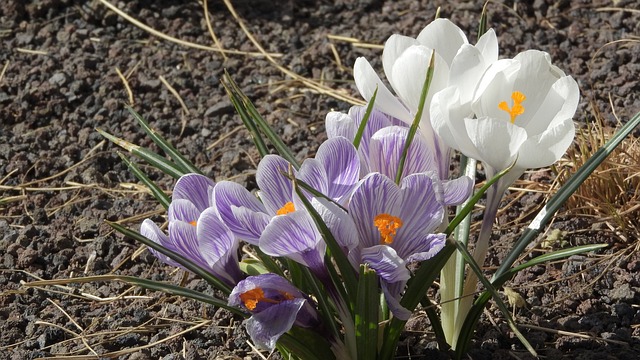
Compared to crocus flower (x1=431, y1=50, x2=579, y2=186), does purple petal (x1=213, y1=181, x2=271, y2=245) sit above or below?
below

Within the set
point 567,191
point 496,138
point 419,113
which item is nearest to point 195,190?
point 419,113

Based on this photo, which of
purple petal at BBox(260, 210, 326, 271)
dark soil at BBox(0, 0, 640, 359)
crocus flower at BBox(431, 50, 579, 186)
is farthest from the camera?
dark soil at BBox(0, 0, 640, 359)

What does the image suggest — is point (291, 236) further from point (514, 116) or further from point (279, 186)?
point (514, 116)

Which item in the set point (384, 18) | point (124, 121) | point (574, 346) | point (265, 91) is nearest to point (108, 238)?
point (124, 121)

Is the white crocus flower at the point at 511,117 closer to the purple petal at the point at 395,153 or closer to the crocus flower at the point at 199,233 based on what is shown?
the purple petal at the point at 395,153

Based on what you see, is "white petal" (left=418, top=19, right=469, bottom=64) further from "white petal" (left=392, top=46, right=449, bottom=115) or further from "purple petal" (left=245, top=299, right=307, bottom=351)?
"purple petal" (left=245, top=299, right=307, bottom=351)

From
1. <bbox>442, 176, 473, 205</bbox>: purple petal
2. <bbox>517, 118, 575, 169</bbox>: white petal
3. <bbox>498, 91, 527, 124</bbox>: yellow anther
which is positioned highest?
<bbox>498, 91, 527, 124</bbox>: yellow anther

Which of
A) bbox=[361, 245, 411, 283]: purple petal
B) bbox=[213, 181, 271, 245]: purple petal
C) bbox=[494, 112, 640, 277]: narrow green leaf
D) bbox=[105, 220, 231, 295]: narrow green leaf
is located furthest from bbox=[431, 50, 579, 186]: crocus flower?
bbox=[105, 220, 231, 295]: narrow green leaf
